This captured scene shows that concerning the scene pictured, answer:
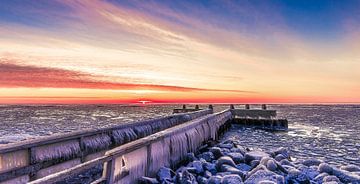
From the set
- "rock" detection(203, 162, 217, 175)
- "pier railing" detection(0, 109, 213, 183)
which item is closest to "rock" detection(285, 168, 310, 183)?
"rock" detection(203, 162, 217, 175)

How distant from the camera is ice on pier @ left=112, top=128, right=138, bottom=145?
996 cm

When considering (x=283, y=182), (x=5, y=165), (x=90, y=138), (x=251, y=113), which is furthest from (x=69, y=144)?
(x=251, y=113)

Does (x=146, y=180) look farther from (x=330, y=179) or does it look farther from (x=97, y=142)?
(x=330, y=179)

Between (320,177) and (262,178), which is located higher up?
(262,178)

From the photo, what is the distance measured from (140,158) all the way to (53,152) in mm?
2476

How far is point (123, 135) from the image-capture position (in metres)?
10.4

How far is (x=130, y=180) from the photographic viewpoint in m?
5.61

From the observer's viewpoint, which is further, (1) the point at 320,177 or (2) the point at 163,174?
(1) the point at 320,177

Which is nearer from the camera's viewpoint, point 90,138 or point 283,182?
point 283,182

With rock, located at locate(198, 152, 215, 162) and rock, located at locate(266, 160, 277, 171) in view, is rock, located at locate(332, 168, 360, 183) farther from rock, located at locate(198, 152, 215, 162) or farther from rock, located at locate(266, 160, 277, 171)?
rock, located at locate(198, 152, 215, 162)

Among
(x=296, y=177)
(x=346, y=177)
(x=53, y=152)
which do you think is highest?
(x=53, y=152)

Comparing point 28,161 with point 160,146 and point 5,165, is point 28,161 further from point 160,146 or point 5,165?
point 160,146

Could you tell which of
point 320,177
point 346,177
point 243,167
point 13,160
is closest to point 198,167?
point 243,167

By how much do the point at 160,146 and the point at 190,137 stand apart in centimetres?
276
